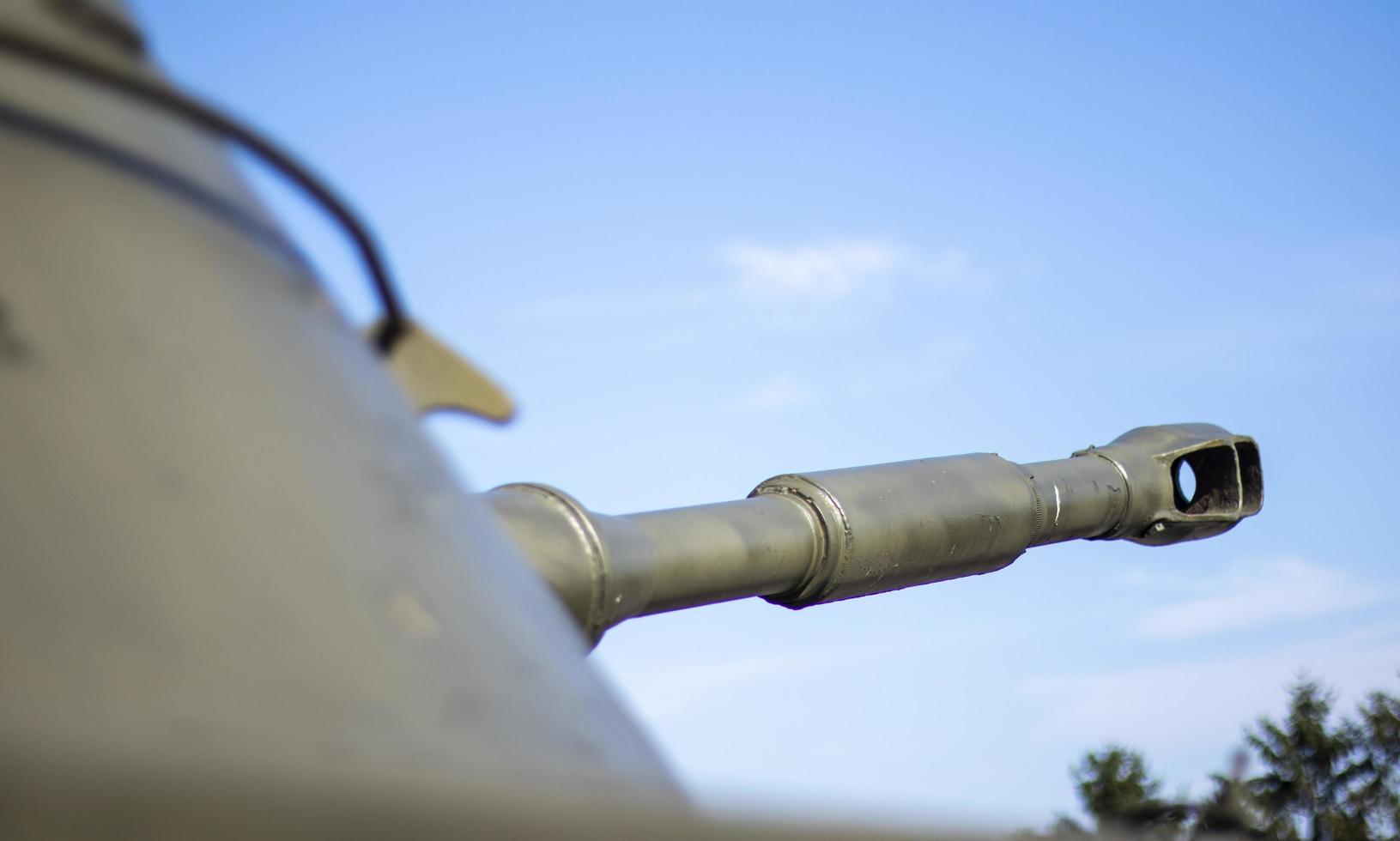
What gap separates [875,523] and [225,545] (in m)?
3.88

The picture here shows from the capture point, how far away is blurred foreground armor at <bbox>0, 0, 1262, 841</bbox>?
689mm

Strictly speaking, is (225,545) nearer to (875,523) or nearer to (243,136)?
(243,136)

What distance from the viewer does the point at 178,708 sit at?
33.8 inches

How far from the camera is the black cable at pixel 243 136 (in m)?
1.21

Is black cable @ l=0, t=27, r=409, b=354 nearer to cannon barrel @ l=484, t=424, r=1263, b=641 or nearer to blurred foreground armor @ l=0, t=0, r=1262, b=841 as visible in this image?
blurred foreground armor @ l=0, t=0, r=1262, b=841

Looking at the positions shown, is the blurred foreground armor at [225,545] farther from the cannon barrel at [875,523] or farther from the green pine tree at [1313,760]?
the green pine tree at [1313,760]

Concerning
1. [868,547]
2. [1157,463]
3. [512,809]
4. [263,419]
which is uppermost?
[1157,463]

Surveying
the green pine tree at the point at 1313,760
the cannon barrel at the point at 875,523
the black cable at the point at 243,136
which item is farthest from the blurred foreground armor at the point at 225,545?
the green pine tree at the point at 1313,760

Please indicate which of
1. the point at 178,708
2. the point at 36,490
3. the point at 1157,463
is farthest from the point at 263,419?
the point at 1157,463

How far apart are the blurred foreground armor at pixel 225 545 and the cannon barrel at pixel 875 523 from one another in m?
2.10

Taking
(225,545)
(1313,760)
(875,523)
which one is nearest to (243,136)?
(225,545)

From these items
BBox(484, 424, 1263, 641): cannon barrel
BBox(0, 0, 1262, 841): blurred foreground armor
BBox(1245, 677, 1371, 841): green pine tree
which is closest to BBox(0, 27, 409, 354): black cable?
BBox(0, 0, 1262, 841): blurred foreground armor

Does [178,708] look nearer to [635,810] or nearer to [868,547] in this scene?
[635,810]

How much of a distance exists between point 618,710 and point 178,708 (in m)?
0.51
